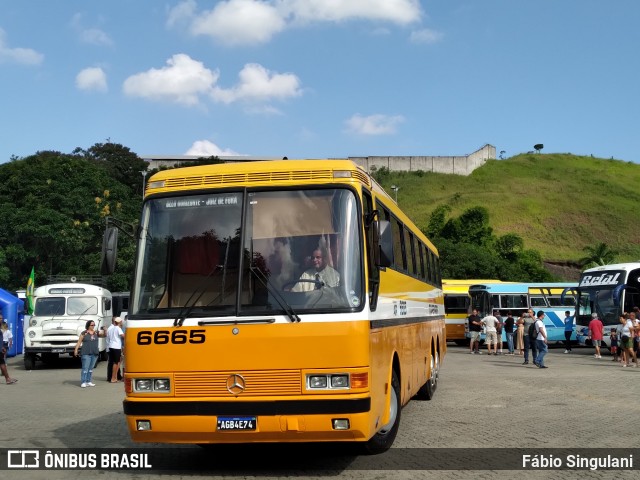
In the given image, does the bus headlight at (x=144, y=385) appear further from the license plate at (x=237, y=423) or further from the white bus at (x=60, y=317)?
the white bus at (x=60, y=317)

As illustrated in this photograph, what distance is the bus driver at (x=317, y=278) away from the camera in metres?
7.98

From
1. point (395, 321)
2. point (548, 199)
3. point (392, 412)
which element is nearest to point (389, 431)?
point (392, 412)

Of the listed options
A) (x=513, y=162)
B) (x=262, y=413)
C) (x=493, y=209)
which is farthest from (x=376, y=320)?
(x=513, y=162)

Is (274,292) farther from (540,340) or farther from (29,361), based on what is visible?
(29,361)

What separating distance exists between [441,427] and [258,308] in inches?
191

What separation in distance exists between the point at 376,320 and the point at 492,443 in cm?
291

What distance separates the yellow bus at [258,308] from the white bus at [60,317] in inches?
741

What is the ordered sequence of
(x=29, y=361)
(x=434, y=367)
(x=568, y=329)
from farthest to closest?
(x=568, y=329), (x=29, y=361), (x=434, y=367)

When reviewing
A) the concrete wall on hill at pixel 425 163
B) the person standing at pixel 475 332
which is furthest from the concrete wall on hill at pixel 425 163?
the person standing at pixel 475 332

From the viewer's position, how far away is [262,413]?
7691 millimetres

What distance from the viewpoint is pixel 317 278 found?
800cm

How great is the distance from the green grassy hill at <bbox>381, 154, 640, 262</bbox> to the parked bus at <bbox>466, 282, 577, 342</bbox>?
54.4 metres

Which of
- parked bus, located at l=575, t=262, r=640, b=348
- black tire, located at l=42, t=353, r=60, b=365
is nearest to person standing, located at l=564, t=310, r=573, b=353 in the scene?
parked bus, located at l=575, t=262, r=640, b=348

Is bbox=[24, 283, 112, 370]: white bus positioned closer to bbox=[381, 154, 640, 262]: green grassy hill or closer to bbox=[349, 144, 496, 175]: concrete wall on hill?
bbox=[381, 154, 640, 262]: green grassy hill
